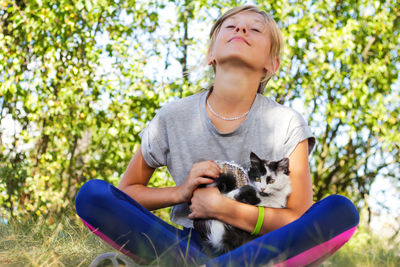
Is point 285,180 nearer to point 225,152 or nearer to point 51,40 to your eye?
point 225,152

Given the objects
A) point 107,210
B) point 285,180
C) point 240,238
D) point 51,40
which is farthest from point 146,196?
point 51,40

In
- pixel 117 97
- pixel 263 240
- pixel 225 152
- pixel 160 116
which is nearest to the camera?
pixel 263 240

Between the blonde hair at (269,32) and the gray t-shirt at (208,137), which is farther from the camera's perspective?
the blonde hair at (269,32)

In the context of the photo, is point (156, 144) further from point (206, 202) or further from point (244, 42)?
point (244, 42)

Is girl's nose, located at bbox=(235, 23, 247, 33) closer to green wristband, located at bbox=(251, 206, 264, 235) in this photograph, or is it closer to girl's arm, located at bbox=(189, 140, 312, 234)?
girl's arm, located at bbox=(189, 140, 312, 234)

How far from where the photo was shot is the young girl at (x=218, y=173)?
5.67 ft

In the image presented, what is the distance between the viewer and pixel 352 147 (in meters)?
4.93

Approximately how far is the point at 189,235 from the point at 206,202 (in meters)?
0.20

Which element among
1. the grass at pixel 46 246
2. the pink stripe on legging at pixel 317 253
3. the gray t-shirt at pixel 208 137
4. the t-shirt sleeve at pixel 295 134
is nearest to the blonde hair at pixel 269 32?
the gray t-shirt at pixel 208 137

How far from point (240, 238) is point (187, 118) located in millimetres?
651

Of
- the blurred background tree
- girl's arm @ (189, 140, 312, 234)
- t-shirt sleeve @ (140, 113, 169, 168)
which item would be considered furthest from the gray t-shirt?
the blurred background tree

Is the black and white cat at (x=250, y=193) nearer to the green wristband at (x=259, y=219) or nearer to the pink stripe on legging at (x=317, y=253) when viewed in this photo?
the green wristband at (x=259, y=219)

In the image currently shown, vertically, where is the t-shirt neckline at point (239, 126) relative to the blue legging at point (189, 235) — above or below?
above

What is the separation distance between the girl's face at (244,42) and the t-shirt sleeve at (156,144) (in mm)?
412
